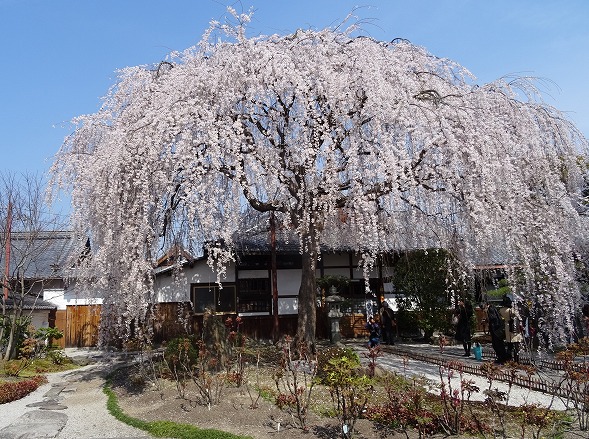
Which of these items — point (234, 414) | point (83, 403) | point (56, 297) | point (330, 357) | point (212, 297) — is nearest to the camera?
point (234, 414)

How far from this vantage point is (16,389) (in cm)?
992

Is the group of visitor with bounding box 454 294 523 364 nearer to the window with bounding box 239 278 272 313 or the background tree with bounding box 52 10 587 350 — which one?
the background tree with bounding box 52 10 587 350

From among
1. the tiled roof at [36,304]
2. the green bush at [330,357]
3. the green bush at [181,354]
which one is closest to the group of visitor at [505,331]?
the green bush at [330,357]

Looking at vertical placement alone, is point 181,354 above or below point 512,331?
below

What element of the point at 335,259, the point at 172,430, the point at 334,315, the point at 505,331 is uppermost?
the point at 335,259

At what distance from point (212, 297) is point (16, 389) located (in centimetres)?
785

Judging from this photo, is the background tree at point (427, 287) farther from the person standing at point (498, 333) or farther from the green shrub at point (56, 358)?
→ the green shrub at point (56, 358)

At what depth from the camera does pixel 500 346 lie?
36.7 feet

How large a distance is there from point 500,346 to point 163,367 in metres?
7.44

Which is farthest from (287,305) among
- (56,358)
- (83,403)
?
(83,403)

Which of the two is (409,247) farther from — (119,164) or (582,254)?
(119,164)

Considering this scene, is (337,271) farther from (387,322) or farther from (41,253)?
(41,253)

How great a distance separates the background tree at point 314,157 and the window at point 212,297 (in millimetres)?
6690

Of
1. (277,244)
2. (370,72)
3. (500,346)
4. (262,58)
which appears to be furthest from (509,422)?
(277,244)
